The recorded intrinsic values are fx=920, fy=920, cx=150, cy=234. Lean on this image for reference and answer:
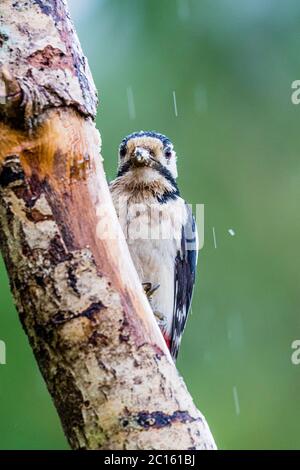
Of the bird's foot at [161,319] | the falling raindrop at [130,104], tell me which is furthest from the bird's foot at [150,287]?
the falling raindrop at [130,104]

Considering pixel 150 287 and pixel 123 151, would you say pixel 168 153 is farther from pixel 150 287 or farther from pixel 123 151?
pixel 150 287

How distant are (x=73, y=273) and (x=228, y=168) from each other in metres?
4.78

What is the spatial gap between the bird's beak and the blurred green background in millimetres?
1350

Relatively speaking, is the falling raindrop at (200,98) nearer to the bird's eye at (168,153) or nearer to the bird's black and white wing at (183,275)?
the bird's eye at (168,153)

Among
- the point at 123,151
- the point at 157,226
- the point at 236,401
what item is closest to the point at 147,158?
the point at 123,151

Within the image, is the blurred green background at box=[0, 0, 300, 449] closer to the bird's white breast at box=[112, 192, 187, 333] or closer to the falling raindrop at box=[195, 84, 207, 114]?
the falling raindrop at box=[195, 84, 207, 114]

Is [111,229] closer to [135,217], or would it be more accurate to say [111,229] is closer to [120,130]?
[135,217]

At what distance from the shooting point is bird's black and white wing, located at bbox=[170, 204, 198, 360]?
445 cm

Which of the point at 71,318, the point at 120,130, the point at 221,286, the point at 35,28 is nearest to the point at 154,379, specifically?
the point at 71,318

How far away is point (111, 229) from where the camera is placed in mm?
2447

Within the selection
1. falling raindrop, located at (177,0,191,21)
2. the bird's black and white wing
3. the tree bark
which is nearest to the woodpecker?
the bird's black and white wing

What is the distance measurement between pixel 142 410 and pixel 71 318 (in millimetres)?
279

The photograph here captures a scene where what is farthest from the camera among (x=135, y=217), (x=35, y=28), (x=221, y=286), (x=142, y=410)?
(x=221, y=286)

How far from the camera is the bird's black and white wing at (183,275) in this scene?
14.6ft
